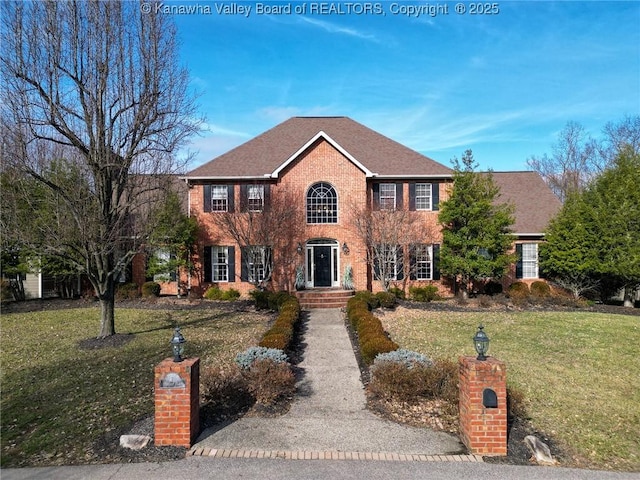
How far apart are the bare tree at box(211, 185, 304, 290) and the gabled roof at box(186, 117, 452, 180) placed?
1.23 m

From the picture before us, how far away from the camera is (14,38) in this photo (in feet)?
30.2

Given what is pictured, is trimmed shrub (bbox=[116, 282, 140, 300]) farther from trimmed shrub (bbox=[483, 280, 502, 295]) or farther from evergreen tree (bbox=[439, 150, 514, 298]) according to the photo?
trimmed shrub (bbox=[483, 280, 502, 295])

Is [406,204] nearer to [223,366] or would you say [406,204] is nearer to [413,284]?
[413,284]

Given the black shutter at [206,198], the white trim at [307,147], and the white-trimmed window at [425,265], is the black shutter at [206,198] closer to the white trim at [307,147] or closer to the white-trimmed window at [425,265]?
the white trim at [307,147]

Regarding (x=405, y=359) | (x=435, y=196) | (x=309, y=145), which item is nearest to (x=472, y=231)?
(x=435, y=196)

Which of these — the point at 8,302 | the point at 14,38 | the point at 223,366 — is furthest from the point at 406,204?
the point at 8,302

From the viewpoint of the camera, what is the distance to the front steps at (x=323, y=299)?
16094 mm

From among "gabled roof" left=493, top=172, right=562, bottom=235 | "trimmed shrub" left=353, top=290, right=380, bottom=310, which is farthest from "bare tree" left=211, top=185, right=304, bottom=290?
"gabled roof" left=493, top=172, right=562, bottom=235

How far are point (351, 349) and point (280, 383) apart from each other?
3989 millimetres

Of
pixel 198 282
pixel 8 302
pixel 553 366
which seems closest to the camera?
pixel 553 366

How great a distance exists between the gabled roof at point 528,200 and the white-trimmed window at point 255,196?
11393 millimetres

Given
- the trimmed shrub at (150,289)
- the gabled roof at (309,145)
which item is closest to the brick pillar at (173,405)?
the gabled roof at (309,145)

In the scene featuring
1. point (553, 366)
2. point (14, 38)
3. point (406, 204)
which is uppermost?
point (14, 38)

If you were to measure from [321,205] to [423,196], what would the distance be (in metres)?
4.86
